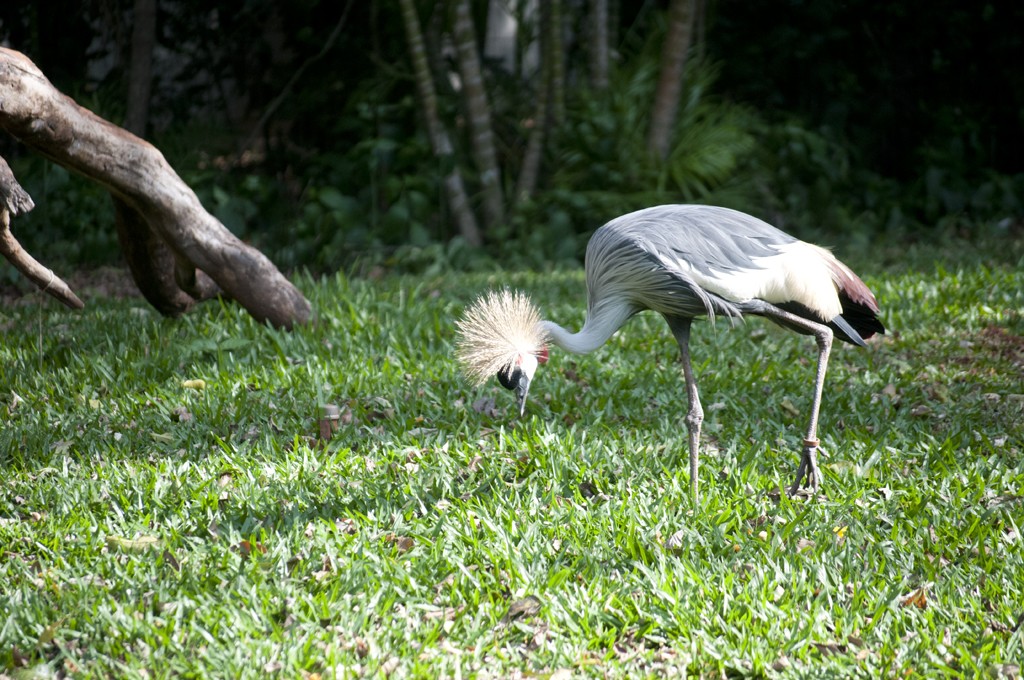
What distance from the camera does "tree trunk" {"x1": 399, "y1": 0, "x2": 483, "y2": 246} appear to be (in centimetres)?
851

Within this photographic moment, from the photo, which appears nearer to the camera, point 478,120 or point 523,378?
point 523,378

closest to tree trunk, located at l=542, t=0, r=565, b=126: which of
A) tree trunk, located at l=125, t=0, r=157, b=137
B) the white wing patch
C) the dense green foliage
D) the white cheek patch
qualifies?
the dense green foliage

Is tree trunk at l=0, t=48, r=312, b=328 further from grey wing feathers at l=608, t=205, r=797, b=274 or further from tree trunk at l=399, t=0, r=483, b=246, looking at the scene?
tree trunk at l=399, t=0, r=483, b=246

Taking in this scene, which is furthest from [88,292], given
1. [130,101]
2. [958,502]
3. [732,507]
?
[958,502]

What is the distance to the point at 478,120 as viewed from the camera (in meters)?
8.73

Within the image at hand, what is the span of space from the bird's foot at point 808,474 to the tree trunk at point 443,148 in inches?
203

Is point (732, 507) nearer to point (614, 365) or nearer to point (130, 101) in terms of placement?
point (614, 365)

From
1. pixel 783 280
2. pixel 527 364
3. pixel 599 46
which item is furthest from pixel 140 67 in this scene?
pixel 783 280

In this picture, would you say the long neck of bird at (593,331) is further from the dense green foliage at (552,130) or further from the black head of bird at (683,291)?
the dense green foliage at (552,130)

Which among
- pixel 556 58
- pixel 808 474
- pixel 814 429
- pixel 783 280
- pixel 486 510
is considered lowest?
pixel 808 474

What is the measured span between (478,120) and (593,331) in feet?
17.6

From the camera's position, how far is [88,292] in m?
7.18

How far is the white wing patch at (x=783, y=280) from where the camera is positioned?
3.60 metres

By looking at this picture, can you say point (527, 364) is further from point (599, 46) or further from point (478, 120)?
point (599, 46)
